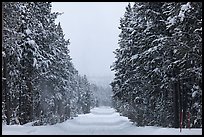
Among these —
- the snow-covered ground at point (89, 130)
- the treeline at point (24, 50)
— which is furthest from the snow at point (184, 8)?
the treeline at point (24, 50)

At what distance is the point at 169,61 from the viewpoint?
→ 71.7ft

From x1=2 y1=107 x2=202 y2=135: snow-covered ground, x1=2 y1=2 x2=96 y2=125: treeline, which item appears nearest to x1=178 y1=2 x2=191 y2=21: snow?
x1=2 y1=107 x2=202 y2=135: snow-covered ground

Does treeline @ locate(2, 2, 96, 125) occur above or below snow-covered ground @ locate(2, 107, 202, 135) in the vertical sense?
above

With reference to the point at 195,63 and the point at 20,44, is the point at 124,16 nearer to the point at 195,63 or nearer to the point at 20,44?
the point at 20,44

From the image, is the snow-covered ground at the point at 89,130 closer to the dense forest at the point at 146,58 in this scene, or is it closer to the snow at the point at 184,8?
the dense forest at the point at 146,58

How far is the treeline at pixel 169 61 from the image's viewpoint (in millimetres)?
17312

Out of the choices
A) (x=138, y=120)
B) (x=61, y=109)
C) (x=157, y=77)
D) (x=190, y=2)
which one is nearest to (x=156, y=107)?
(x=138, y=120)

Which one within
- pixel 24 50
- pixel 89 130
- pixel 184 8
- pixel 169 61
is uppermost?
pixel 24 50

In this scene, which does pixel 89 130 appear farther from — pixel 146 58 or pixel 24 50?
pixel 24 50

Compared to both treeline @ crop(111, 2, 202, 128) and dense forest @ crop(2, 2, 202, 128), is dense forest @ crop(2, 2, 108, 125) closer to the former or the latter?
dense forest @ crop(2, 2, 202, 128)

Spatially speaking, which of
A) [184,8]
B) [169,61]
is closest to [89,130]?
[169,61]

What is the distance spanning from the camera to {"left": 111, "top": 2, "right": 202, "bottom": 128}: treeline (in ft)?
56.8

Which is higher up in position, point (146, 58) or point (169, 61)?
point (146, 58)

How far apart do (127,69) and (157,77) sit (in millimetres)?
10476
